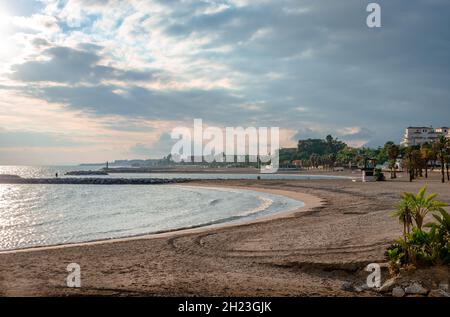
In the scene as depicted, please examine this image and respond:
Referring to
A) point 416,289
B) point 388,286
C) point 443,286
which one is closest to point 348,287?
point 388,286

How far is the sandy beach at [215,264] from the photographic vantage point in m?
10.9

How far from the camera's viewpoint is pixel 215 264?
14.6 metres

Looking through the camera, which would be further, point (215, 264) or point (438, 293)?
point (215, 264)

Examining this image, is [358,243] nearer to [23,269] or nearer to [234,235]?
[234,235]

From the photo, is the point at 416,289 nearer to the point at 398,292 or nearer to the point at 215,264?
the point at 398,292

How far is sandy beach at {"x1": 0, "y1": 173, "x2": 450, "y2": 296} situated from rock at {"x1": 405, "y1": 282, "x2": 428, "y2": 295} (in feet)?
3.43

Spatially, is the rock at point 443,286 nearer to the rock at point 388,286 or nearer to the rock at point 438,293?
the rock at point 438,293

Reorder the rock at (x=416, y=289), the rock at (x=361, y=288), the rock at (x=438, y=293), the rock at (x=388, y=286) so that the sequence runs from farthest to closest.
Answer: the rock at (x=361, y=288)
the rock at (x=388, y=286)
the rock at (x=416, y=289)
the rock at (x=438, y=293)

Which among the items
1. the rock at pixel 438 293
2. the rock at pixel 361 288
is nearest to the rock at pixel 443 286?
the rock at pixel 438 293

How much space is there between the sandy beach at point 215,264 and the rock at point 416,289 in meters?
1.05

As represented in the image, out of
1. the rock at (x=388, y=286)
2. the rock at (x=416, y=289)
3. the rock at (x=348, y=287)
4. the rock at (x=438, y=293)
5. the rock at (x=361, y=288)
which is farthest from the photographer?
the rock at (x=348, y=287)

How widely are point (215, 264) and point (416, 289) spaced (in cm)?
693

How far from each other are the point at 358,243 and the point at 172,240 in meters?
9.40
